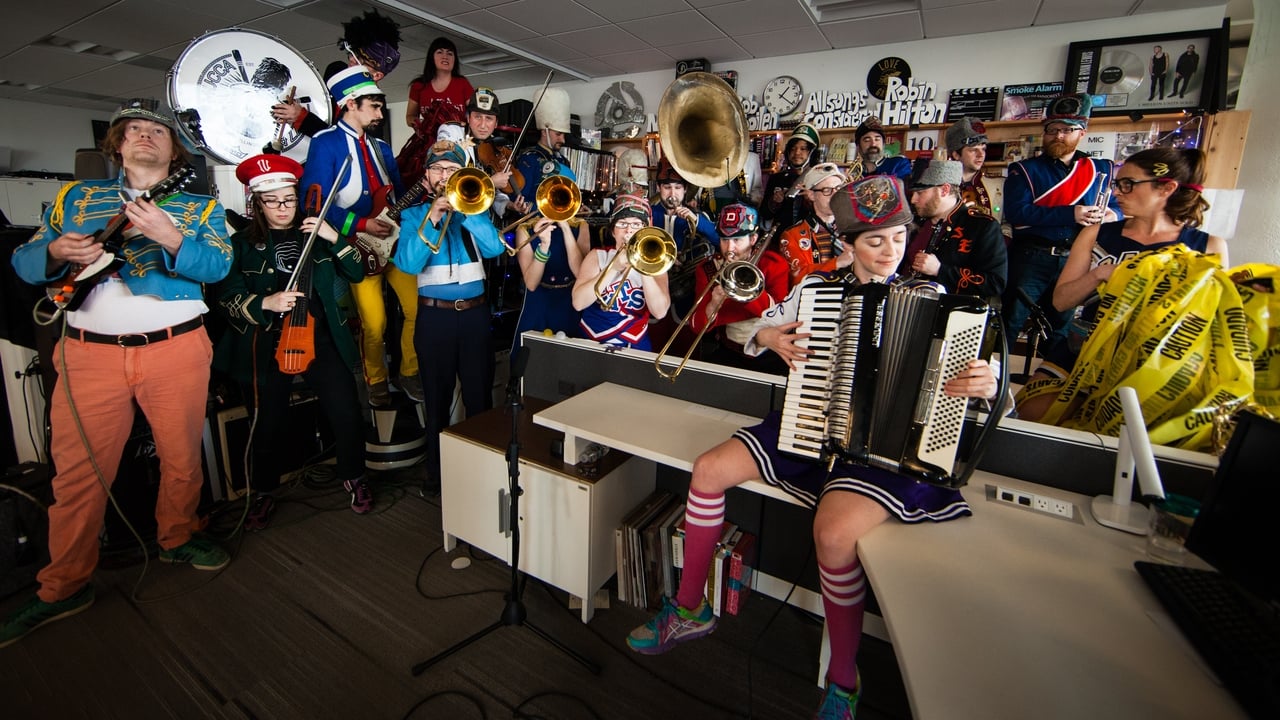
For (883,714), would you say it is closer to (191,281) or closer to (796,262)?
(796,262)

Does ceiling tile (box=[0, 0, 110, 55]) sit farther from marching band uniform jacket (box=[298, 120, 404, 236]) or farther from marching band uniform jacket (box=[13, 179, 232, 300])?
marching band uniform jacket (box=[13, 179, 232, 300])

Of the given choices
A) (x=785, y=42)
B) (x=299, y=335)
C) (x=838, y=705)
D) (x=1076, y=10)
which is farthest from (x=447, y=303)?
(x=1076, y=10)

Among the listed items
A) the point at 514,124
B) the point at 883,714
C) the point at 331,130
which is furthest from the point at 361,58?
the point at 883,714

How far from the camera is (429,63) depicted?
4.00 meters

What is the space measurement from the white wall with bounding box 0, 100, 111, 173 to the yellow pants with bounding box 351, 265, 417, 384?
11.0 meters

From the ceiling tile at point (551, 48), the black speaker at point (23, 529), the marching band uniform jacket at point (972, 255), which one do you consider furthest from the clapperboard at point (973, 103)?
the black speaker at point (23, 529)

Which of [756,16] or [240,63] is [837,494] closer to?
[240,63]

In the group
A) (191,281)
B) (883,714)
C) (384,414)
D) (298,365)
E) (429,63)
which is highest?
(429,63)

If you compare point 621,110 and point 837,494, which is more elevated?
point 621,110

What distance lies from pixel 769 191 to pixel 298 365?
3.42 metres

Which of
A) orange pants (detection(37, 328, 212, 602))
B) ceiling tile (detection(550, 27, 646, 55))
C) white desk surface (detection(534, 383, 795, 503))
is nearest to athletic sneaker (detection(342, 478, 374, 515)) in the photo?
orange pants (detection(37, 328, 212, 602))

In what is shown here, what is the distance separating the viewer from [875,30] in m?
5.10

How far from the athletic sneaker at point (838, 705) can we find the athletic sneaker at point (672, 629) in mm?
488

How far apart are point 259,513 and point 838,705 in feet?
8.95
